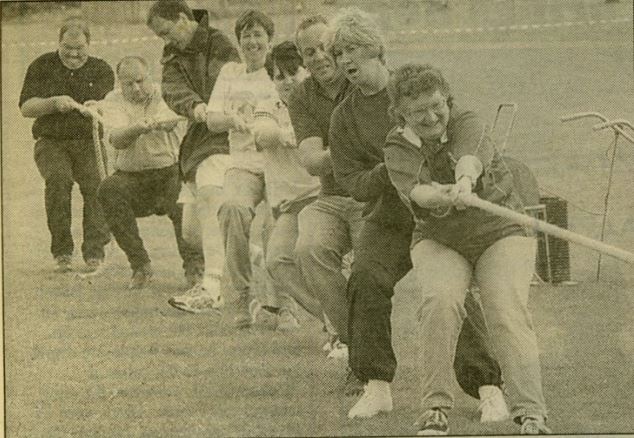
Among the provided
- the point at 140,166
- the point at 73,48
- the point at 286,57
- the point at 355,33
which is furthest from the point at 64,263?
the point at 355,33

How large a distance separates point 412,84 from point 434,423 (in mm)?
1178

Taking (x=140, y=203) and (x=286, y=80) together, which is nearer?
(x=286, y=80)

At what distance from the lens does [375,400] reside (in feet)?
17.9

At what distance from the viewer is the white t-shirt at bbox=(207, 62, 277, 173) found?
566 centimetres

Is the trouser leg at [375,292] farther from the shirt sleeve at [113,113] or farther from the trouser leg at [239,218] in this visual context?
the shirt sleeve at [113,113]

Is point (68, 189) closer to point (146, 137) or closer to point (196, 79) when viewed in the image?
point (146, 137)

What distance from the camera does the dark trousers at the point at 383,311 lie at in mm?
5418

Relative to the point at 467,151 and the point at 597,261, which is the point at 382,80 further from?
the point at 597,261

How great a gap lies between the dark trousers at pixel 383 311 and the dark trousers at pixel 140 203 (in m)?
0.66

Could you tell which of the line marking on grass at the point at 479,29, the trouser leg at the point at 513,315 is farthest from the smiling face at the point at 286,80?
the trouser leg at the point at 513,315

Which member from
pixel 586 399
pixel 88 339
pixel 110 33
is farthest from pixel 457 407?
pixel 110 33

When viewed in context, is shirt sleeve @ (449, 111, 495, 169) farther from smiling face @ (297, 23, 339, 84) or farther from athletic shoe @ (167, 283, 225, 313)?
athletic shoe @ (167, 283, 225, 313)

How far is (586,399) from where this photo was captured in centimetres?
549

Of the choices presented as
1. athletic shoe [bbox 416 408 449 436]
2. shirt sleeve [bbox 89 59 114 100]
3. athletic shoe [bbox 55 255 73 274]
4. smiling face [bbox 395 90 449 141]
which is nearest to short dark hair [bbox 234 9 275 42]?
shirt sleeve [bbox 89 59 114 100]
